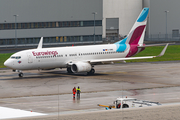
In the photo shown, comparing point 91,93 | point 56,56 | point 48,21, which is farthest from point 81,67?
point 48,21

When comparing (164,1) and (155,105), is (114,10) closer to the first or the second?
(164,1)

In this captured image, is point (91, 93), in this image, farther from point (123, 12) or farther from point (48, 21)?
point (123, 12)

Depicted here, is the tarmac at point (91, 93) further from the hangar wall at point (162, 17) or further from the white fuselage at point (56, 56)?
the hangar wall at point (162, 17)

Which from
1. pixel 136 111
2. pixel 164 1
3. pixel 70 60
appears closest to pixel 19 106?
pixel 136 111

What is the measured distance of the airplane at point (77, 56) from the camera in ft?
168

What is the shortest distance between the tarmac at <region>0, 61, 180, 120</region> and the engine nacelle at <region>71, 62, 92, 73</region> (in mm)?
1130

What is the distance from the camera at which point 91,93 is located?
1501 inches

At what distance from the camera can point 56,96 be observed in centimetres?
3669

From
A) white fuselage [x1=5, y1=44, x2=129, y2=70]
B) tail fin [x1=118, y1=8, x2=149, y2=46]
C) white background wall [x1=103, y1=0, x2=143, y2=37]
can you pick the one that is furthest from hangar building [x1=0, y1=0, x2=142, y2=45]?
white fuselage [x1=5, y1=44, x2=129, y2=70]

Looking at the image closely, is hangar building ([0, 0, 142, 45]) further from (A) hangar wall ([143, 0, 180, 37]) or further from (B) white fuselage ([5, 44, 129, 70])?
(B) white fuselage ([5, 44, 129, 70])

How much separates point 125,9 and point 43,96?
114 metres

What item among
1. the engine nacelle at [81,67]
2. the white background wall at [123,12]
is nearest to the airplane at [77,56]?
the engine nacelle at [81,67]

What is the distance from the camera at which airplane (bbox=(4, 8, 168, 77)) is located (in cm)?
5116

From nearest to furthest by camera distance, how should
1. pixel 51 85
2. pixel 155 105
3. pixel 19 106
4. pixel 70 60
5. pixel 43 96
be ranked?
pixel 155 105 → pixel 19 106 → pixel 43 96 → pixel 51 85 → pixel 70 60
